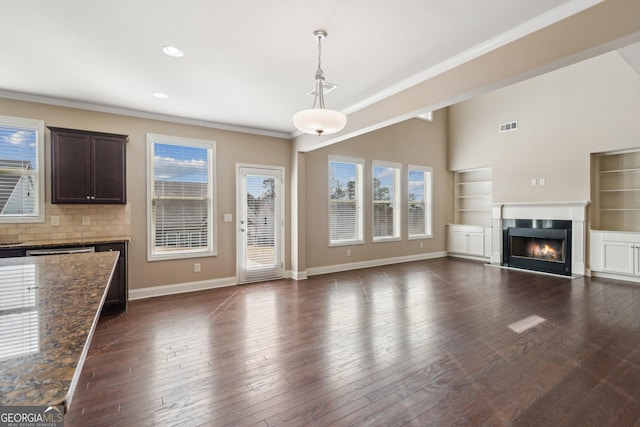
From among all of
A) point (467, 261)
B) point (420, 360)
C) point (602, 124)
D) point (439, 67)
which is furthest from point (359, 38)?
point (467, 261)

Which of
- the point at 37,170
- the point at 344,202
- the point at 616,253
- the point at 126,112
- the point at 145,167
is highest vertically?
the point at 126,112


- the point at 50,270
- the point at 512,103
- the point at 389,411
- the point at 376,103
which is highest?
the point at 512,103

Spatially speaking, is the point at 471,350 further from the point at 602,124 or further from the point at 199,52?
the point at 602,124

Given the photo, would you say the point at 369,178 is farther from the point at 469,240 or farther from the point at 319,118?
the point at 319,118

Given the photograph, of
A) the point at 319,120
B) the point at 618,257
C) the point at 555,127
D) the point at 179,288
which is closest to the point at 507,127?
the point at 555,127

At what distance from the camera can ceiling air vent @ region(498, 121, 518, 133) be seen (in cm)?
728

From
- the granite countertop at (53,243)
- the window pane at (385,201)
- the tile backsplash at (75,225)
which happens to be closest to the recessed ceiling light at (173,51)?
the granite countertop at (53,243)

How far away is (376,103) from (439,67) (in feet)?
3.39

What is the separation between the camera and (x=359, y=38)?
2834 millimetres

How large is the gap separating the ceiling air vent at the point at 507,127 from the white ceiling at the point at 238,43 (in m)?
4.92

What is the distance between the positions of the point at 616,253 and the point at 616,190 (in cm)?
125

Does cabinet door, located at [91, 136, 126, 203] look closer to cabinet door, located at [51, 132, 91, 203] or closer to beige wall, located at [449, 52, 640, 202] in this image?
cabinet door, located at [51, 132, 91, 203]

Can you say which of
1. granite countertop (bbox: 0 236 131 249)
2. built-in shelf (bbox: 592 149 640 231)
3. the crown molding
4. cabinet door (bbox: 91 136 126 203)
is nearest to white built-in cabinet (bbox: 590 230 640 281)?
built-in shelf (bbox: 592 149 640 231)

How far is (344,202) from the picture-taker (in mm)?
6938
